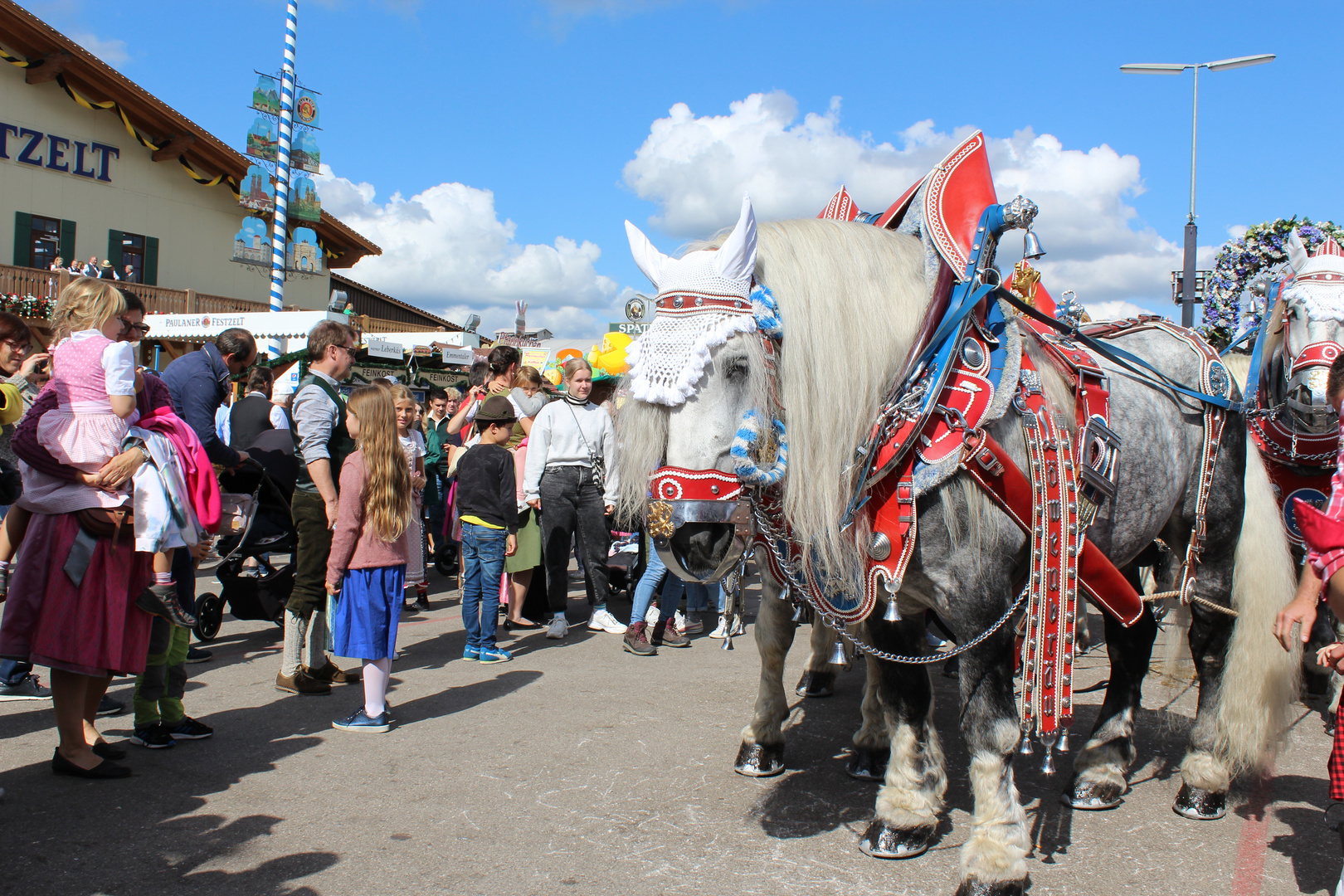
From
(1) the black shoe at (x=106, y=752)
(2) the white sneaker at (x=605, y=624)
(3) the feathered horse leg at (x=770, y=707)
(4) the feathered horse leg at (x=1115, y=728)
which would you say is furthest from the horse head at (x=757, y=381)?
(2) the white sneaker at (x=605, y=624)

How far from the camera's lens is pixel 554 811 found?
130 inches

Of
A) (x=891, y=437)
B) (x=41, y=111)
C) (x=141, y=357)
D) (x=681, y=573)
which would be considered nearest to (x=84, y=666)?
(x=681, y=573)

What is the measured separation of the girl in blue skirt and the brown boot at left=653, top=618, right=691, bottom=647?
2.35 meters

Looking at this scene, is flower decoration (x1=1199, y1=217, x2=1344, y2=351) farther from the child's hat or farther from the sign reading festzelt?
the sign reading festzelt

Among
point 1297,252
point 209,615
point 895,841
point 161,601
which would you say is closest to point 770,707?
point 895,841

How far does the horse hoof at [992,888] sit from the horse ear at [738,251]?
6.31 feet

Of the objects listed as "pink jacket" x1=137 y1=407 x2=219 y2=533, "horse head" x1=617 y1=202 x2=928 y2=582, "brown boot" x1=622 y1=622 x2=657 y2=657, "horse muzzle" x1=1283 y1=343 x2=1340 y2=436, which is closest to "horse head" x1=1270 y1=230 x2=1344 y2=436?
"horse muzzle" x1=1283 y1=343 x2=1340 y2=436

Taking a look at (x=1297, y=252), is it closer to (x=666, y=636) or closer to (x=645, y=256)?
(x=645, y=256)

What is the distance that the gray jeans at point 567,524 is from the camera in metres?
6.50

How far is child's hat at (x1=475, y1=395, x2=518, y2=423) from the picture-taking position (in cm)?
581

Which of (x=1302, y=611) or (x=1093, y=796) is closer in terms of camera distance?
(x=1302, y=611)

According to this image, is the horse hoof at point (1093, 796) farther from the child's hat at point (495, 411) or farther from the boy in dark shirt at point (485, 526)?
the child's hat at point (495, 411)

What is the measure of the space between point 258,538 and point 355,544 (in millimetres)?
2078

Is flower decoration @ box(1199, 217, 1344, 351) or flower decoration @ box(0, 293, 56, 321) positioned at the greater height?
flower decoration @ box(0, 293, 56, 321)
